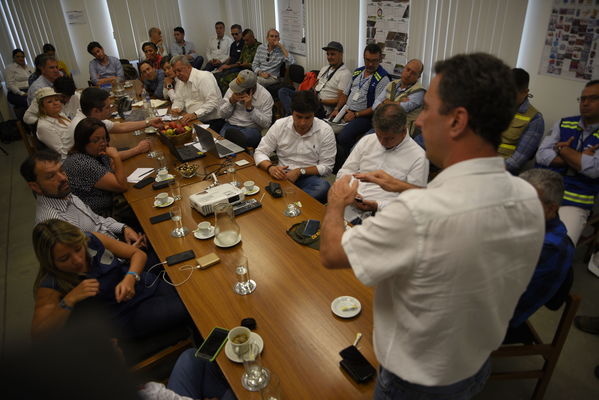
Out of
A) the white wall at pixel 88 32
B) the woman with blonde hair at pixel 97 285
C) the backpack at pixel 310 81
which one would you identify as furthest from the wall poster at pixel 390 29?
the white wall at pixel 88 32

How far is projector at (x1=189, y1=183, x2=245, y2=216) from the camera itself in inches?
92.7

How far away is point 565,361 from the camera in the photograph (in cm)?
229

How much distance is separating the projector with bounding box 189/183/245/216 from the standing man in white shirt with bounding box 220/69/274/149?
149cm

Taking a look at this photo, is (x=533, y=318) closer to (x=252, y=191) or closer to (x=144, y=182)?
(x=252, y=191)

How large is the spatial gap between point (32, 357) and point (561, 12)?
4195mm

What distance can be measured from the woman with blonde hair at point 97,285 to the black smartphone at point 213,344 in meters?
0.35

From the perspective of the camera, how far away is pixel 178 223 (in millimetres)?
2303

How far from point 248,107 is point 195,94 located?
87 centimetres

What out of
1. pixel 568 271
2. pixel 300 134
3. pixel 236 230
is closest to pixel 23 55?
pixel 300 134

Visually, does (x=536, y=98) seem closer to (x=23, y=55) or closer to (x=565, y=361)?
(x=565, y=361)

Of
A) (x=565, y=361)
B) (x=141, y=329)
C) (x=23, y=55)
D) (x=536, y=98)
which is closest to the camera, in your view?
(x=141, y=329)

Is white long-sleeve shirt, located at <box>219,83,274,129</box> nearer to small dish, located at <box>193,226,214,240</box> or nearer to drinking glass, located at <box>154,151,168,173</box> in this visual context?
drinking glass, located at <box>154,151,168,173</box>

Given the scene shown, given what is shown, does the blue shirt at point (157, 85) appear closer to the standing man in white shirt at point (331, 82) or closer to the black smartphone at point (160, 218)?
the standing man in white shirt at point (331, 82)

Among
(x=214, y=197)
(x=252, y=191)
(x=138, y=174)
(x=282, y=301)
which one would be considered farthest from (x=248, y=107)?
(x=282, y=301)
